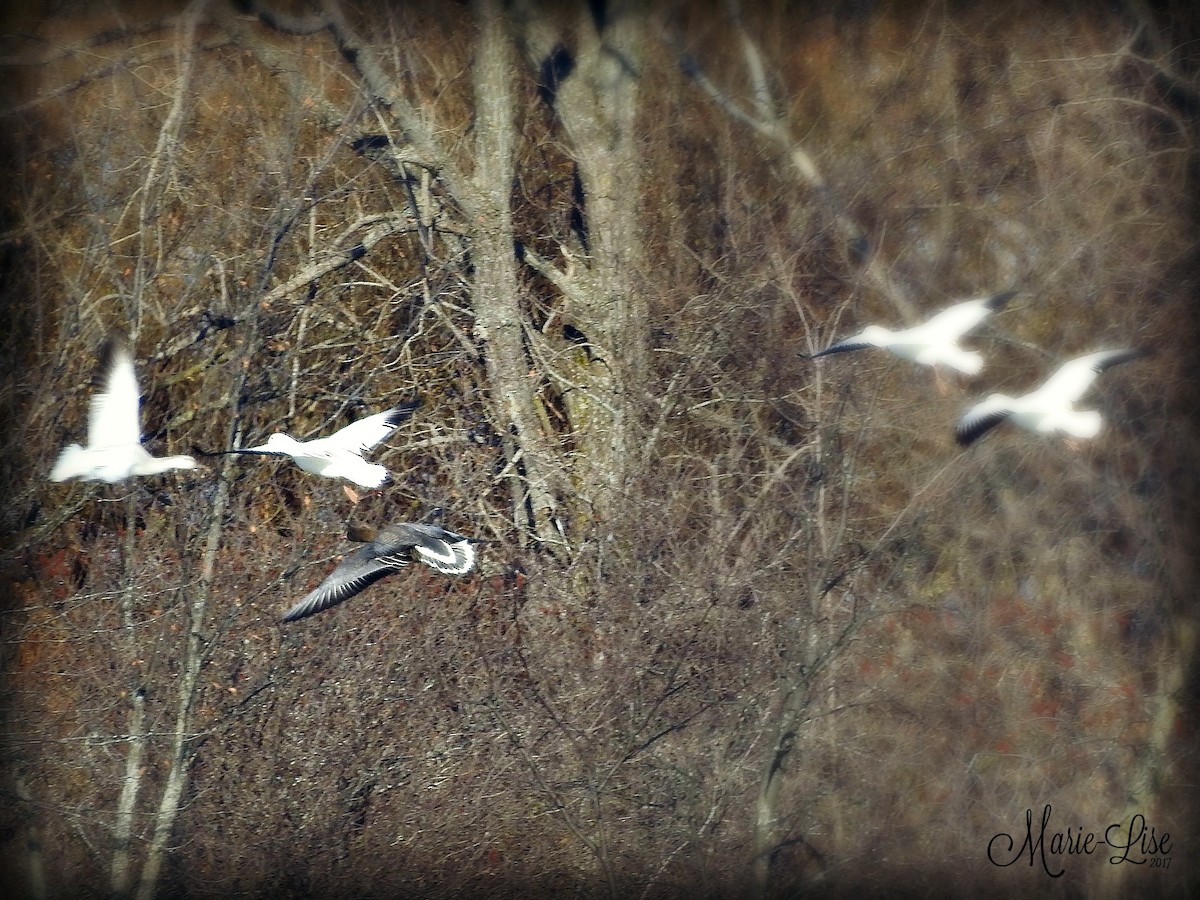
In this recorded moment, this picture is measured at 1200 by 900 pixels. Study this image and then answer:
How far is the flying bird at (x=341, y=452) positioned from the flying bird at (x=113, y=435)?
446 mm

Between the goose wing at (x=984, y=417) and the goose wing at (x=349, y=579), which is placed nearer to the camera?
the goose wing at (x=349, y=579)

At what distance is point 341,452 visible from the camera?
29.8ft

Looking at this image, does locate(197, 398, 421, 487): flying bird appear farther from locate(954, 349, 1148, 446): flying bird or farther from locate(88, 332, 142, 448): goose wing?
locate(954, 349, 1148, 446): flying bird

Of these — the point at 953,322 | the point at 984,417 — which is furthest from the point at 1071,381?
the point at 953,322

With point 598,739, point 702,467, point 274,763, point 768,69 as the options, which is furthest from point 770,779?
point 768,69

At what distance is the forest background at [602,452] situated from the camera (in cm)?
967

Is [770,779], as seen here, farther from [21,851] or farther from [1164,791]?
[21,851]

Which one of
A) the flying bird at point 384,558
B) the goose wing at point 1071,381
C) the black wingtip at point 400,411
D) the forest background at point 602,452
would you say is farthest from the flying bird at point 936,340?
the black wingtip at point 400,411

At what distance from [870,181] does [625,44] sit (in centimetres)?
226

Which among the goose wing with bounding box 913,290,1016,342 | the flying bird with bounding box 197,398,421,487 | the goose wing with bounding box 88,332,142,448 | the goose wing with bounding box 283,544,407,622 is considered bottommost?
the goose wing with bounding box 283,544,407,622

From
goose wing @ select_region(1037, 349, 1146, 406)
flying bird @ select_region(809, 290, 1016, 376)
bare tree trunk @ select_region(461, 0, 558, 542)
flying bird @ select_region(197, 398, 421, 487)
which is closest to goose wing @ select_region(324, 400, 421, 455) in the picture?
flying bird @ select_region(197, 398, 421, 487)

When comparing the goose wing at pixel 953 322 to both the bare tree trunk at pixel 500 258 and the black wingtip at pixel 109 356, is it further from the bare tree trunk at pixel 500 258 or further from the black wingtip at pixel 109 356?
the black wingtip at pixel 109 356

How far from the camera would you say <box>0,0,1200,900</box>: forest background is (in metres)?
9.67

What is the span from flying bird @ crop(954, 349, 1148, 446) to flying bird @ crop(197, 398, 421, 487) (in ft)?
11.7
